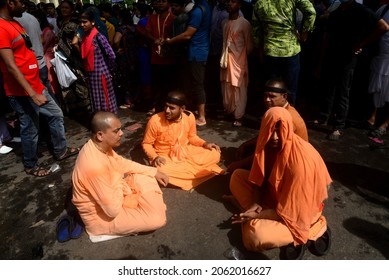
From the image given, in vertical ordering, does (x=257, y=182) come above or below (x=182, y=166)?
above

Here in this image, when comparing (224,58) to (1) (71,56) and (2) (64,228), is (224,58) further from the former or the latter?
(2) (64,228)

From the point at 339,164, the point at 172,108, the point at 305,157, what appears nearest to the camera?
the point at 305,157

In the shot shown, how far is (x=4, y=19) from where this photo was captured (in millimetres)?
3328

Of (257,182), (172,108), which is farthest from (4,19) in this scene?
(257,182)

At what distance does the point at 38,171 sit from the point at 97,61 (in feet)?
6.23

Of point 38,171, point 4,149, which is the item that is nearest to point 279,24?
point 38,171

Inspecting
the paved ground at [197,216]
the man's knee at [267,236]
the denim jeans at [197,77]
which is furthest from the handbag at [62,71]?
the man's knee at [267,236]

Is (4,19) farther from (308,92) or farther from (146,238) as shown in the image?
(308,92)

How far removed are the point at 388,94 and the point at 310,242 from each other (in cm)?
326

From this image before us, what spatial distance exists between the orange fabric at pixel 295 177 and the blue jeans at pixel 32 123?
299 centimetres

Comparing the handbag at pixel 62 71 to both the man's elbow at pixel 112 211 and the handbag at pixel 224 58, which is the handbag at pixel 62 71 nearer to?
the handbag at pixel 224 58

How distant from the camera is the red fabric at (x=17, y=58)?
10.7 feet

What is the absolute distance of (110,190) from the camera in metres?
2.77
